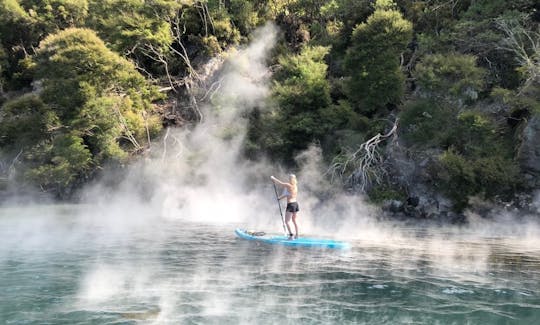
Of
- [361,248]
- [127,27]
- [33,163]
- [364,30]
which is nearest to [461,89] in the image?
[364,30]

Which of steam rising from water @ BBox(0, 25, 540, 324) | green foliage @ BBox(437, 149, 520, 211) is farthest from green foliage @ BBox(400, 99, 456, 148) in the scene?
steam rising from water @ BBox(0, 25, 540, 324)

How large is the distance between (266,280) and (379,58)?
652 inches

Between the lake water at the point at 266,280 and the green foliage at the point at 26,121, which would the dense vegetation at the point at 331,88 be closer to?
the green foliage at the point at 26,121

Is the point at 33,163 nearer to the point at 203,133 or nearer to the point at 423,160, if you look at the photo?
the point at 203,133

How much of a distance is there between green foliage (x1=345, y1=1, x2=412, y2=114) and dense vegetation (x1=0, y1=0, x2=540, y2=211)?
2.6 inches

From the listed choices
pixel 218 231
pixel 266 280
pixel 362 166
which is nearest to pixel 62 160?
pixel 218 231

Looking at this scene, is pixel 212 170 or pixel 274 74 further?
pixel 274 74

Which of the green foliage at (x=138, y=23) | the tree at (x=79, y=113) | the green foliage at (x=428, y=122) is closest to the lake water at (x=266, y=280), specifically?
the green foliage at (x=428, y=122)

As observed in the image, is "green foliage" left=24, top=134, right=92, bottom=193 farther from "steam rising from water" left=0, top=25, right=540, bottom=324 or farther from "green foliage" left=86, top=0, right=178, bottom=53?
"green foliage" left=86, top=0, right=178, bottom=53

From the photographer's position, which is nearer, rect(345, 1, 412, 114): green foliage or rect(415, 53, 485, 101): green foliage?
rect(415, 53, 485, 101): green foliage

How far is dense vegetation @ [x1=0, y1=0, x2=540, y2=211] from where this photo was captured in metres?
21.4

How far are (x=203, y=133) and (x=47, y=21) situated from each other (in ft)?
76.6

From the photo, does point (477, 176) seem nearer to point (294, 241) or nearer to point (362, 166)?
point (362, 166)

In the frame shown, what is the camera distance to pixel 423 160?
2231 centimetres
